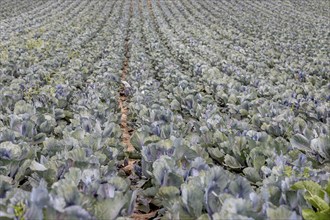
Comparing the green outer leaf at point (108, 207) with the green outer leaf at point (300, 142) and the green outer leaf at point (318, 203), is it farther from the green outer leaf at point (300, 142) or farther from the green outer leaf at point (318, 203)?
the green outer leaf at point (300, 142)

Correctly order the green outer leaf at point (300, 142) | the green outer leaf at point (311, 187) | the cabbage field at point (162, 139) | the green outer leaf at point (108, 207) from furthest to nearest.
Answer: the green outer leaf at point (300, 142) → the green outer leaf at point (311, 187) → the cabbage field at point (162, 139) → the green outer leaf at point (108, 207)

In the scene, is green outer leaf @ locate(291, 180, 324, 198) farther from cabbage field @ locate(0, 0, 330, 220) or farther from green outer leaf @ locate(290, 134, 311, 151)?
green outer leaf @ locate(290, 134, 311, 151)

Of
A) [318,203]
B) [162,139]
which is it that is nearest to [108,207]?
[318,203]

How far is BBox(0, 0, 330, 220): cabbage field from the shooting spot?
2.29 m

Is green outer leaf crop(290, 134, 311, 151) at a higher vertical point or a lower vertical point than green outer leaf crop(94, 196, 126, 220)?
lower

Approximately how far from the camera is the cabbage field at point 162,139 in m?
2.29

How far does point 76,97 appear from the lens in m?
6.03

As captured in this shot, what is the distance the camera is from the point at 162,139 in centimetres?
362

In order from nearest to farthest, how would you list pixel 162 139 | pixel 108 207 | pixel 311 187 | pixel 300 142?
pixel 108 207
pixel 311 187
pixel 162 139
pixel 300 142

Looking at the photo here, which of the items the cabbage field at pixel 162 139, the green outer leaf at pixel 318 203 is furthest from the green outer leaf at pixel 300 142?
the green outer leaf at pixel 318 203

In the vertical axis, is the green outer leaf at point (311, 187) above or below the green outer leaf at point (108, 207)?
below

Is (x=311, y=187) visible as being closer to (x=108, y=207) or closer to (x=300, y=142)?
(x=108, y=207)

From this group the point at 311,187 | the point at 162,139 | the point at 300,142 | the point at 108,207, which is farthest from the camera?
the point at 300,142

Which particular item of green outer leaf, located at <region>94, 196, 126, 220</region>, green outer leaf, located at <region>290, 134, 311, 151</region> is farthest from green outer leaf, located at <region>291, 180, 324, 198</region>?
green outer leaf, located at <region>290, 134, 311, 151</region>
